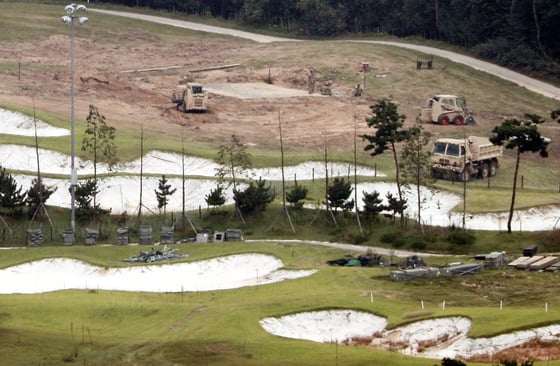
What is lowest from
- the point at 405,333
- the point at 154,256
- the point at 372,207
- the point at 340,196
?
the point at 154,256

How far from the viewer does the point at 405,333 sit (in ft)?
202

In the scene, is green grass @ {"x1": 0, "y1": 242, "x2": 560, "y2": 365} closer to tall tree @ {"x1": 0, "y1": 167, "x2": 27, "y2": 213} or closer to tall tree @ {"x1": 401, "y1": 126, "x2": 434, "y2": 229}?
tall tree @ {"x1": 0, "y1": 167, "x2": 27, "y2": 213}

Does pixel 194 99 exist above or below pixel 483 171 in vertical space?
above

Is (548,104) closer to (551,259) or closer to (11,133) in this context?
(11,133)

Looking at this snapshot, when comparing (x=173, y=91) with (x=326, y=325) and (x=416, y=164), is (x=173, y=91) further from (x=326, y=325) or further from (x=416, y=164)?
(x=326, y=325)

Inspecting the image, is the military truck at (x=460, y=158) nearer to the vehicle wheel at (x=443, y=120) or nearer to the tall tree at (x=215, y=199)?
the vehicle wheel at (x=443, y=120)

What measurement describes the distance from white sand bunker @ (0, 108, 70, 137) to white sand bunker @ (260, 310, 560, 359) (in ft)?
167

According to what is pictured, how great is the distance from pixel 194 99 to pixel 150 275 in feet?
159

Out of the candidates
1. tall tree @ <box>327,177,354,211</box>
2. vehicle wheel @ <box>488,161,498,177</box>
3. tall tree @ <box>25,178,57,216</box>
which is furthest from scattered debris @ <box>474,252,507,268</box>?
vehicle wheel @ <box>488,161,498,177</box>

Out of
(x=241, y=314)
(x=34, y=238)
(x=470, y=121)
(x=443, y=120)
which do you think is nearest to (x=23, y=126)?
(x=34, y=238)

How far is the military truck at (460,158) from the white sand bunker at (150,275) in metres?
27.5

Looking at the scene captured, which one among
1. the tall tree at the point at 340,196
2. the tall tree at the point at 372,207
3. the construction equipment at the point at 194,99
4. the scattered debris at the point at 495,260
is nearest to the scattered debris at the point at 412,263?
the scattered debris at the point at 495,260

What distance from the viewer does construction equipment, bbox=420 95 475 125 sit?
408ft

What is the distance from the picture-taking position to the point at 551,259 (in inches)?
2968
